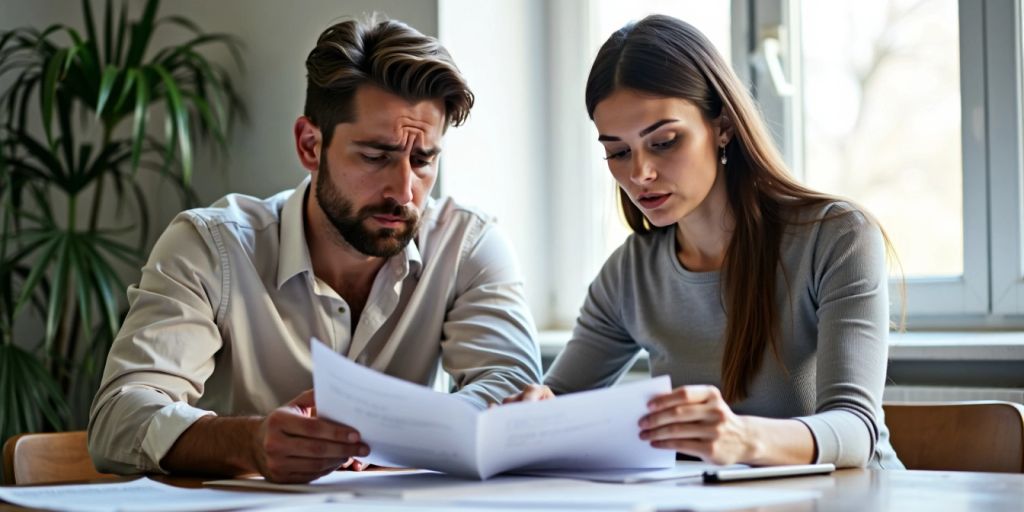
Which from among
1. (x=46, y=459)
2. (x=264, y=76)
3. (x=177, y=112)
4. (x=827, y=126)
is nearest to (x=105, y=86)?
(x=177, y=112)

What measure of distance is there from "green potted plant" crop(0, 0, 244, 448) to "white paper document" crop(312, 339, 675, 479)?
5.69 feet

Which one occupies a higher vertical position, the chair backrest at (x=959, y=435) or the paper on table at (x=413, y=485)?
the paper on table at (x=413, y=485)

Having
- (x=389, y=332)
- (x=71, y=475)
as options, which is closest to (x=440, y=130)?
(x=389, y=332)

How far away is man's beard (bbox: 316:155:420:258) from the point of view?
1.80 metres

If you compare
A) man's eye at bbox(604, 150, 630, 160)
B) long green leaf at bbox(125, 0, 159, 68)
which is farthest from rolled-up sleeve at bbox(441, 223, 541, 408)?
long green leaf at bbox(125, 0, 159, 68)

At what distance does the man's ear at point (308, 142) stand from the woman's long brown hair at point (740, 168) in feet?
1.70

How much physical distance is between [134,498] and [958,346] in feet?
5.25

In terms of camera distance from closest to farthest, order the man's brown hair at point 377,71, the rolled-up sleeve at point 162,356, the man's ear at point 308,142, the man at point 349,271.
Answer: the rolled-up sleeve at point 162,356, the man at point 349,271, the man's brown hair at point 377,71, the man's ear at point 308,142

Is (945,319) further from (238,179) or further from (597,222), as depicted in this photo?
(238,179)

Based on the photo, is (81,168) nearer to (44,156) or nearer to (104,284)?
(44,156)

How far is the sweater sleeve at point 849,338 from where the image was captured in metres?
1.31

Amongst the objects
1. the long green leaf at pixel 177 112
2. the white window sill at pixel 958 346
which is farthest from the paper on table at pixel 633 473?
the long green leaf at pixel 177 112

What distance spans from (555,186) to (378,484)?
6.11ft

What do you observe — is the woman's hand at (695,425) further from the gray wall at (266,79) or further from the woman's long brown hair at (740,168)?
the gray wall at (266,79)
